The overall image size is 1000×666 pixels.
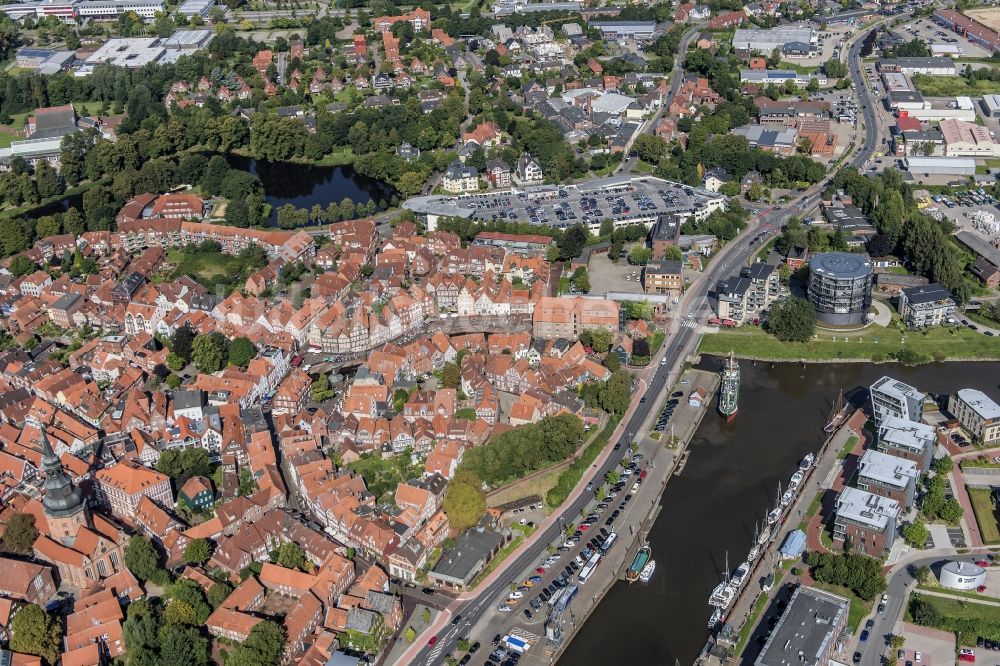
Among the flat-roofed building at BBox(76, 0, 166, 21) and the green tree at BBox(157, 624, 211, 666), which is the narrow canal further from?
the flat-roofed building at BBox(76, 0, 166, 21)

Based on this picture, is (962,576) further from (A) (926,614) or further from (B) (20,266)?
(B) (20,266)

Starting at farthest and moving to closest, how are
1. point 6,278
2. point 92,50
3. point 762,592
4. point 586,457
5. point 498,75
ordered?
point 92,50, point 498,75, point 6,278, point 586,457, point 762,592

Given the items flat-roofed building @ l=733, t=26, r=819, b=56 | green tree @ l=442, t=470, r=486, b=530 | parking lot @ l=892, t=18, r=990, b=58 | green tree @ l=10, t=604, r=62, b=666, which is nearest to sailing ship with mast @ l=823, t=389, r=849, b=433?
green tree @ l=442, t=470, r=486, b=530

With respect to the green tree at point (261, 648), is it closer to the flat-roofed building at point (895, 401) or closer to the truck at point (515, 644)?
the truck at point (515, 644)

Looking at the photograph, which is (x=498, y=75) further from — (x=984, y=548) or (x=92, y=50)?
(x=984, y=548)

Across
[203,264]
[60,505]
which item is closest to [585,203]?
[203,264]

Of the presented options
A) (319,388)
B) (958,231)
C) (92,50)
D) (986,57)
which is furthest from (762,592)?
(92,50)
